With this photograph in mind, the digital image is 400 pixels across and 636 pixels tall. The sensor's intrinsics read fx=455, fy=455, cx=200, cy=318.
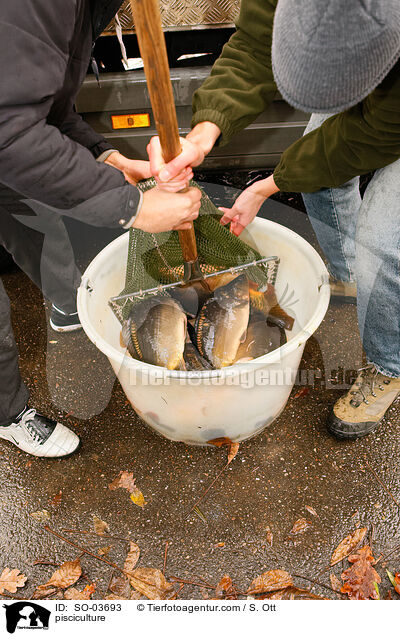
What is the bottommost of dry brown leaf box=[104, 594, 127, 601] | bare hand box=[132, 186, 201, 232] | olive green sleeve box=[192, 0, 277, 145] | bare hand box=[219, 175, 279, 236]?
dry brown leaf box=[104, 594, 127, 601]

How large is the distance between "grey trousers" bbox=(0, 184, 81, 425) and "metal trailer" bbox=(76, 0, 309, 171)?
0.78 m

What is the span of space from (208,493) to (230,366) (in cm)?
76

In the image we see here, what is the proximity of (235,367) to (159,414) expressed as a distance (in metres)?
0.55

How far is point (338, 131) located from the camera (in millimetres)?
1574

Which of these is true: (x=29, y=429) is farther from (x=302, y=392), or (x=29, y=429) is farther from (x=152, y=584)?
(x=302, y=392)

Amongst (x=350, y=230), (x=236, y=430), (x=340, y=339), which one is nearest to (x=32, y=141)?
(x=236, y=430)

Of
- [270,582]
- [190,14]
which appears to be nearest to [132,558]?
[270,582]

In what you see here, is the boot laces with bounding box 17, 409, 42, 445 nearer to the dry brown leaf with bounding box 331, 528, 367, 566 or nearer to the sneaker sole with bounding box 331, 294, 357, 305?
the dry brown leaf with bounding box 331, 528, 367, 566

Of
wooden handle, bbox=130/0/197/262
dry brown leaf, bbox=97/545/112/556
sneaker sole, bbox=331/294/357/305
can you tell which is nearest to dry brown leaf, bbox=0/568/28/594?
dry brown leaf, bbox=97/545/112/556

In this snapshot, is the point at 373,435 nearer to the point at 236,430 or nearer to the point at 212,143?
the point at 236,430

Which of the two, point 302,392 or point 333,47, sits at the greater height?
point 333,47

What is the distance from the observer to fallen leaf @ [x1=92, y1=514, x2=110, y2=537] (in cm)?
197

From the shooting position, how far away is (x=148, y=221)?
1655 millimetres

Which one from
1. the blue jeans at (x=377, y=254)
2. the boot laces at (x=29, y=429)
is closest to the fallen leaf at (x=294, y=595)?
the blue jeans at (x=377, y=254)
